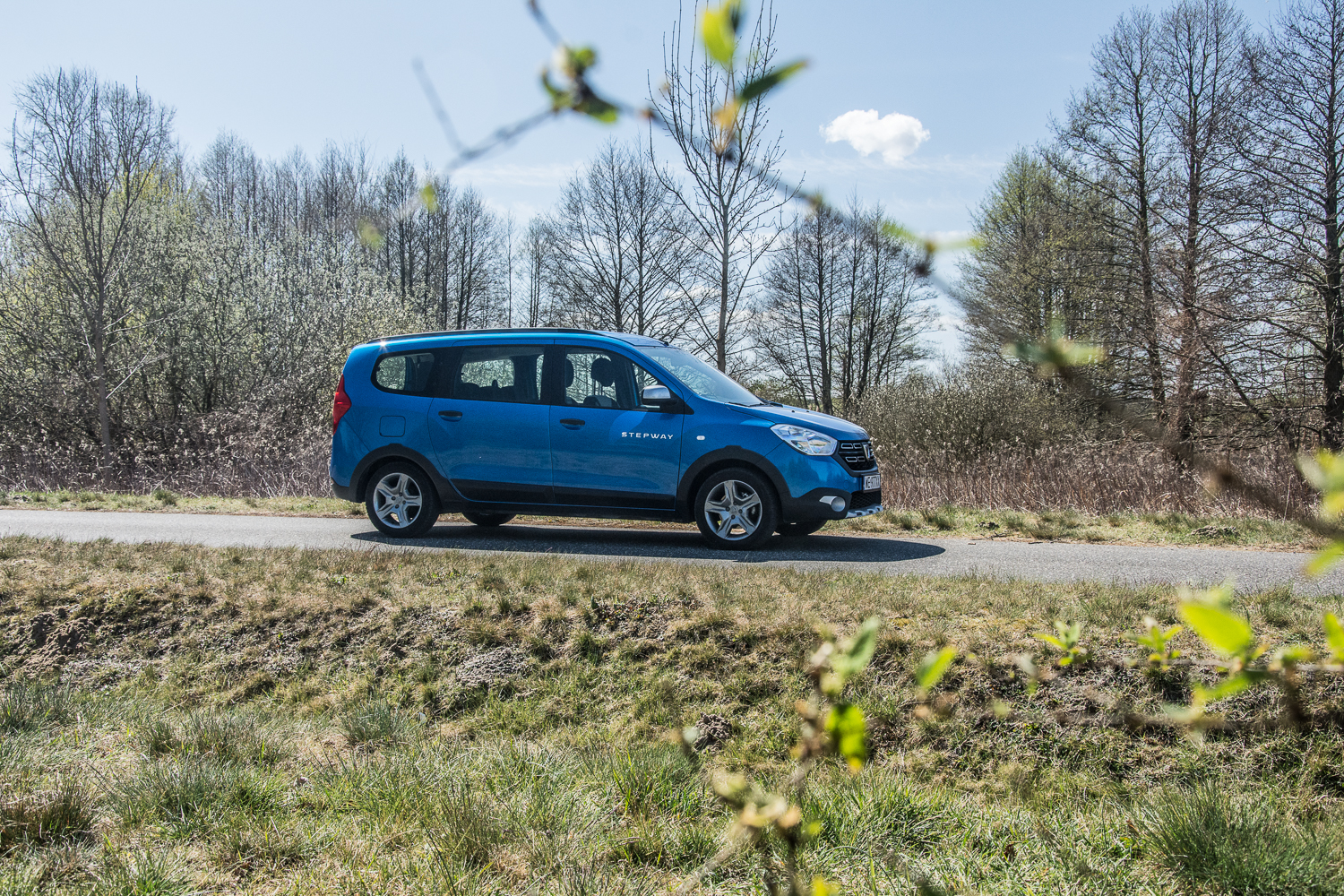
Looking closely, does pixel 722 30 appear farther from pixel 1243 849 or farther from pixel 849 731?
pixel 1243 849

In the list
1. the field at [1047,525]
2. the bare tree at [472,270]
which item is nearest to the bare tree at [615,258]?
the bare tree at [472,270]

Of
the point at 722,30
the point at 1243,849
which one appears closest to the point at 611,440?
the point at 1243,849

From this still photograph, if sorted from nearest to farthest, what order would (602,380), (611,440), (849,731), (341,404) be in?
(849,731)
(611,440)
(602,380)
(341,404)

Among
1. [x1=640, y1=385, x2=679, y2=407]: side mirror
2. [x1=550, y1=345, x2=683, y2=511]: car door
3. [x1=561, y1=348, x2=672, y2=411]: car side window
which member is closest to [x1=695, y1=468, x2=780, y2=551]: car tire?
[x1=550, y1=345, x2=683, y2=511]: car door

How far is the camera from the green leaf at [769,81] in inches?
33.3

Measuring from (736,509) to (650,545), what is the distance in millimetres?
942

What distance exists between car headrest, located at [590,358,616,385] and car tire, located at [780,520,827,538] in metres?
2.21

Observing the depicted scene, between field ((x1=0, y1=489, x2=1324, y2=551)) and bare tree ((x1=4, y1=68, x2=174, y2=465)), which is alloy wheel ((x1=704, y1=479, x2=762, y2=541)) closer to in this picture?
field ((x1=0, y1=489, x2=1324, y2=551))

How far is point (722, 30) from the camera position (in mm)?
812

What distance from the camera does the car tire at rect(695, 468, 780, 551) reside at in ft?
25.6

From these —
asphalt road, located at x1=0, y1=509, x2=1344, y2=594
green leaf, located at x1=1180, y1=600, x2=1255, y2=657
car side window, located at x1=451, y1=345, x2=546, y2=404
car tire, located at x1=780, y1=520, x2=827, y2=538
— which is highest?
car side window, located at x1=451, y1=345, x2=546, y2=404

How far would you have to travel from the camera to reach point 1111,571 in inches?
256

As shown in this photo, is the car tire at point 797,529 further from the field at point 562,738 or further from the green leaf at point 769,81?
the green leaf at point 769,81

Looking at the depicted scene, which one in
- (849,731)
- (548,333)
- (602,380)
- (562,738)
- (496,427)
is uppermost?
(548,333)
